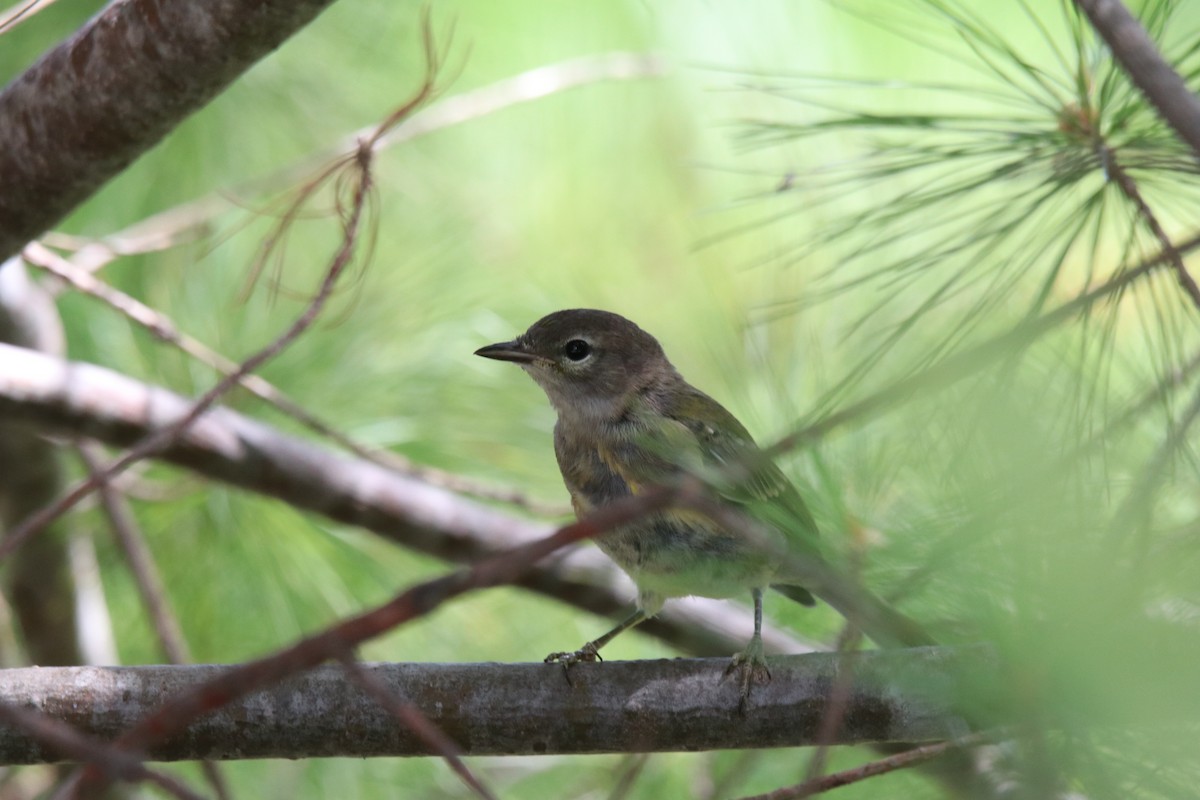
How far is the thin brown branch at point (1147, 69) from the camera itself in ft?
3.63

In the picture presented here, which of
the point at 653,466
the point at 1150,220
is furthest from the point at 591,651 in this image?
the point at 1150,220

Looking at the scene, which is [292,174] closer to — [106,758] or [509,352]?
[509,352]

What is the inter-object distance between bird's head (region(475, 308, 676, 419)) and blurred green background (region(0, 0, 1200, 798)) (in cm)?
28

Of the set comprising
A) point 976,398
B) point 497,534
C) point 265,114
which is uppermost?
point 265,114

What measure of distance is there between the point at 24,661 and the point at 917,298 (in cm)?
286

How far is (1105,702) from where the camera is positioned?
4.32ft

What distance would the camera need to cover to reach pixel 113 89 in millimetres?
1910

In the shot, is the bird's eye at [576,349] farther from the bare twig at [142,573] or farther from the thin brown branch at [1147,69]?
the thin brown branch at [1147,69]

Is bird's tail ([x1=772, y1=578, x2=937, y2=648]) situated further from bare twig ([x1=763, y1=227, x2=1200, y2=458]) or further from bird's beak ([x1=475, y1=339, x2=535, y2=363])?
bird's beak ([x1=475, y1=339, x2=535, y2=363])

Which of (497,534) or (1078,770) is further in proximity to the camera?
(497,534)

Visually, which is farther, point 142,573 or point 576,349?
point 576,349

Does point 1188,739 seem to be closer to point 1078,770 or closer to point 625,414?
point 1078,770

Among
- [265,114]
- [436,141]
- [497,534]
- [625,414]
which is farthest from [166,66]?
[436,141]

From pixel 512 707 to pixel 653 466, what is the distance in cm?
71
